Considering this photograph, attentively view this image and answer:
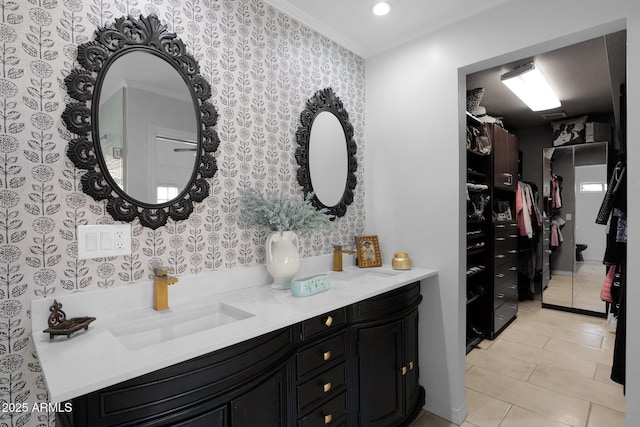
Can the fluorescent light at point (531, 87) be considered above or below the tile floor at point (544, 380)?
above

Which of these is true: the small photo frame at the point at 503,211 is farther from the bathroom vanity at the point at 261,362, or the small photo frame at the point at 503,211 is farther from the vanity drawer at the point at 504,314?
the bathroom vanity at the point at 261,362

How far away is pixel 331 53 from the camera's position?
7.77ft

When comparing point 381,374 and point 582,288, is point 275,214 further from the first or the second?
point 582,288

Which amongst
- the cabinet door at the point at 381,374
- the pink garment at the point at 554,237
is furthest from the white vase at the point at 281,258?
the pink garment at the point at 554,237

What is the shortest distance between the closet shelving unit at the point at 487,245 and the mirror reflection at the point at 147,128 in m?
2.59

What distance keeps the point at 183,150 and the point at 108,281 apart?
657 millimetres

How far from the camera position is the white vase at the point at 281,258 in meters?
1.76

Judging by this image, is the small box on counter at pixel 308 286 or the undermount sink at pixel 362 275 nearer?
the small box on counter at pixel 308 286

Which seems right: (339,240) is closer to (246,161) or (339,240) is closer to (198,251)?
(246,161)

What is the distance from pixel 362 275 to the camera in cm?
218

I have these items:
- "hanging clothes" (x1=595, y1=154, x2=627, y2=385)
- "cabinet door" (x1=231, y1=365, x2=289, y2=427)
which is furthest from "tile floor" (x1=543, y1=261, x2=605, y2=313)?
"cabinet door" (x1=231, y1=365, x2=289, y2=427)

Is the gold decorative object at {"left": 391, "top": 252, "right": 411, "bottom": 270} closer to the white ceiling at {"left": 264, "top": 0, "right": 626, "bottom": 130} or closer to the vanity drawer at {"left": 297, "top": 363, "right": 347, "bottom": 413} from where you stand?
the vanity drawer at {"left": 297, "top": 363, "right": 347, "bottom": 413}

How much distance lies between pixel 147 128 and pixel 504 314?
12.4 feet

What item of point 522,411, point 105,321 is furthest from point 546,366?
point 105,321
